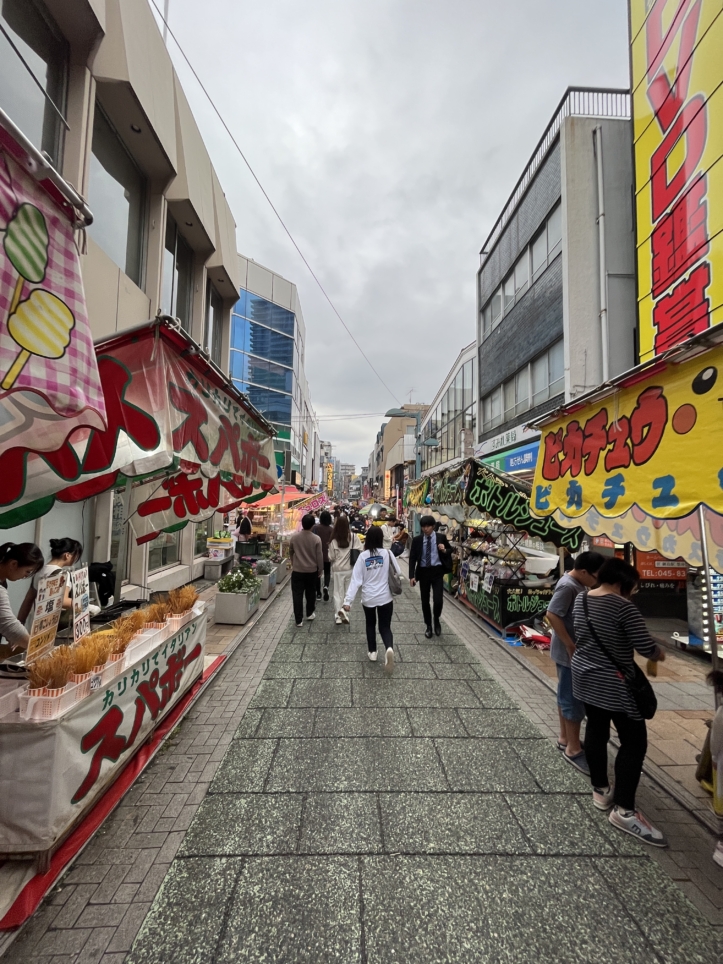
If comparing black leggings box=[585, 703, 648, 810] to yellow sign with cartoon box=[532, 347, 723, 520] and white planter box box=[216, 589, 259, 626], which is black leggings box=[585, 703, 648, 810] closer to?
yellow sign with cartoon box=[532, 347, 723, 520]

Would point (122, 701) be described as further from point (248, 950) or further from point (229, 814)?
point (248, 950)

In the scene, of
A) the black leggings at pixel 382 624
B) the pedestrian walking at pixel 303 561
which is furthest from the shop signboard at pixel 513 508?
the pedestrian walking at pixel 303 561

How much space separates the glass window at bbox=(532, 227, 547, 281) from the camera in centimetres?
1452

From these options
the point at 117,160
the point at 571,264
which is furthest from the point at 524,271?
the point at 117,160

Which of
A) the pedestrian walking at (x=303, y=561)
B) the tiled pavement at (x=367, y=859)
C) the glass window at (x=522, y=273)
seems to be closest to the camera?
the tiled pavement at (x=367, y=859)

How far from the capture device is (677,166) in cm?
866

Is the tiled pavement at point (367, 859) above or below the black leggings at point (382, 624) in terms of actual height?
below

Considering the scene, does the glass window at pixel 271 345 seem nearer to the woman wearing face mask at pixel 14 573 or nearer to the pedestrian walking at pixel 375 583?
the pedestrian walking at pixel 375 583

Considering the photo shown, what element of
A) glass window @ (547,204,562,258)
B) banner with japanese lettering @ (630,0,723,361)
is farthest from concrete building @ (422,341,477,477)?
banner with japanese lettering @ (630,0,723,361)

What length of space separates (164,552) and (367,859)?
10.1 m

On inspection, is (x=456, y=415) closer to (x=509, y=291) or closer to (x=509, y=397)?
(x=509, y=397)

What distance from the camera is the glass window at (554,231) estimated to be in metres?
13.3

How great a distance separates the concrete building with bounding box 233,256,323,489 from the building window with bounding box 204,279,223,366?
64.9ft

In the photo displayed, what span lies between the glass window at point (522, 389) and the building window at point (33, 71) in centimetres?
1422
